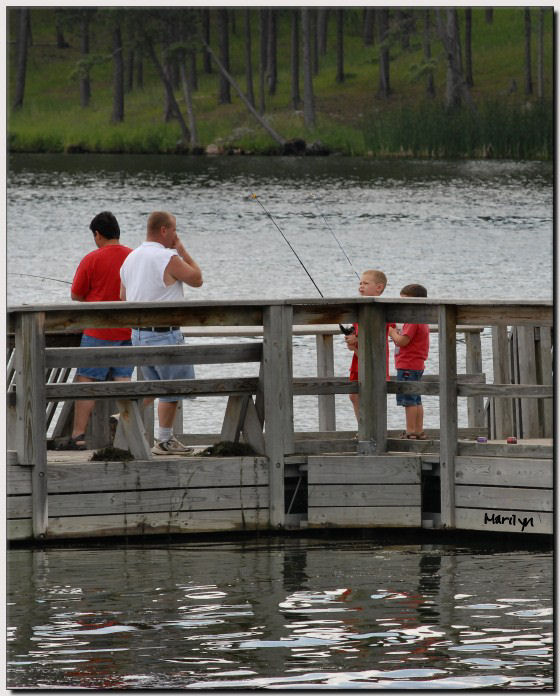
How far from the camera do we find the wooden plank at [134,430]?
8867 millimetres

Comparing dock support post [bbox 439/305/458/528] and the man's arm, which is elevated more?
the man's arm

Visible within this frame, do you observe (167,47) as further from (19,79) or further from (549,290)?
(549,290)

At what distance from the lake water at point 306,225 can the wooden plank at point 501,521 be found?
19.0 feet

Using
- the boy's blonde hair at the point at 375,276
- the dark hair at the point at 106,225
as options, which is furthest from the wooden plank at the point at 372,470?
the dark hair at the point at 106,225

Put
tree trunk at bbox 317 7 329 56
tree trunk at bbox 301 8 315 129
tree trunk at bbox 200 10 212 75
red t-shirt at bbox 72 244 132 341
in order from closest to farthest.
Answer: red t-shirt at bbox 72 244 132 341
tree trunk at bbox 301 8 315 129
tree trunk at bbox 200 10 212 75
tree trunk at bbox 317 7 329 56

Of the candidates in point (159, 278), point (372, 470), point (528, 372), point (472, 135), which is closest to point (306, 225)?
point (472, 135)

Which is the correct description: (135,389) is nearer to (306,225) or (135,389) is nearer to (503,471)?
(503,471)

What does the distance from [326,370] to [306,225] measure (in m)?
27.2

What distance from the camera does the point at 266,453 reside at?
905 centimetres

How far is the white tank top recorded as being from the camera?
8875 mm

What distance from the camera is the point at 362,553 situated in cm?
885

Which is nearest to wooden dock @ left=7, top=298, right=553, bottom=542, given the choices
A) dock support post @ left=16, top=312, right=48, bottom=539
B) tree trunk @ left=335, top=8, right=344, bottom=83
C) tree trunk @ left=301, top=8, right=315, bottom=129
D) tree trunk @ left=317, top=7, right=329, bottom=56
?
dock support post @ left=16, top=312, right=48, bottom=539

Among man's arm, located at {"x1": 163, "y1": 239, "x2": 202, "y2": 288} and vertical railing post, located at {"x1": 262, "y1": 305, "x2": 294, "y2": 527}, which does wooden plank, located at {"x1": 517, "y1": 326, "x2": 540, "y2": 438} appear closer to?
vertical railing post, located at {"x1": 262, "y1": 305, "x2": 294, "y2": 527}

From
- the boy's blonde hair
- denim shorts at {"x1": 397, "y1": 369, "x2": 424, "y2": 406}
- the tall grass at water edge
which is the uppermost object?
the tall grass at water edge
